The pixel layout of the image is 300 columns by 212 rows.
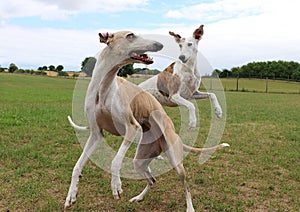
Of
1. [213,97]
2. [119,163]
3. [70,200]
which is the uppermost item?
[213,97]

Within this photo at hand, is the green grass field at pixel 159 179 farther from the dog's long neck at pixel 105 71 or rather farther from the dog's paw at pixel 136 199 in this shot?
the dog's long neck at pixel 105 71

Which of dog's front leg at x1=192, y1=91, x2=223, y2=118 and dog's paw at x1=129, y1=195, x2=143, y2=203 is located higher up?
dog's front leg at x1=192, y1=91, x2=223, y2=118

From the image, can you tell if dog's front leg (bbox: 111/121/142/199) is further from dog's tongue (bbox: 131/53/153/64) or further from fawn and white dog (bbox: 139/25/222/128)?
fawn and white dog (bbox: 139/25/222/128)

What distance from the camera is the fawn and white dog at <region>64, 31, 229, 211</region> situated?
3.23 m

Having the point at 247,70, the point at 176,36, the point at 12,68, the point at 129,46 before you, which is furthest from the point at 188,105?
the point at 12,68

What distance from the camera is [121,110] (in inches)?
135

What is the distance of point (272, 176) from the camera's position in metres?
6.00

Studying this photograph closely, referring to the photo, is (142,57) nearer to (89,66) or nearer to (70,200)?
(89,66)

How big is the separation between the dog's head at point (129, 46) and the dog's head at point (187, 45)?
909mm

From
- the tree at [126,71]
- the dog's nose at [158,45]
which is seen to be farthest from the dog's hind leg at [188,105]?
the dog's nose at [158,45]

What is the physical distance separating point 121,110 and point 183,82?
1657 millimetres

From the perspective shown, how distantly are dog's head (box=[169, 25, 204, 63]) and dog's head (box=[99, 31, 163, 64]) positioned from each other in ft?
2.98

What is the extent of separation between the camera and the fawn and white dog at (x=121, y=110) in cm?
323

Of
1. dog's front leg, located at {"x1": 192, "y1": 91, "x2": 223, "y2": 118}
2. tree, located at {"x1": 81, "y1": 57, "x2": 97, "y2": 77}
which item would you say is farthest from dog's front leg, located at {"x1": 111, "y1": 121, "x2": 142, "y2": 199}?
dog's front leg, located at {"x1": 192, "y1": 91, "x2": 223, "y2": 118}
